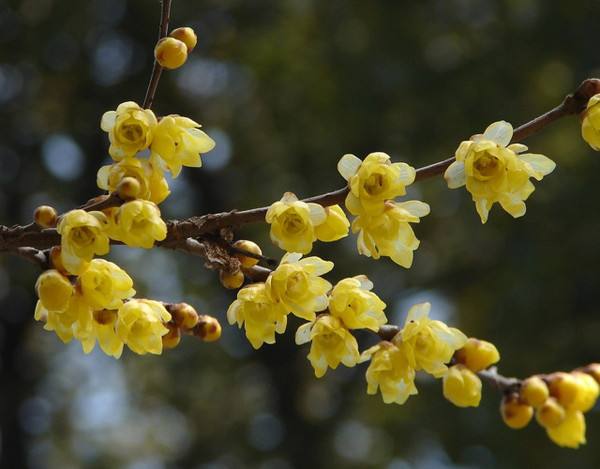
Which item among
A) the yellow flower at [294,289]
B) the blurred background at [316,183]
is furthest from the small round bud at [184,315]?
the blurred background at [316,183]

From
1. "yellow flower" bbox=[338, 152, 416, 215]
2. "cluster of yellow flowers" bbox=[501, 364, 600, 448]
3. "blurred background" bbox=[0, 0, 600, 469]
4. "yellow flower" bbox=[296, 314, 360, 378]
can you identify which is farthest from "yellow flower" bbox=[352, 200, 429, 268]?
"blurred background" bbox=[0, 0, 600, 469]

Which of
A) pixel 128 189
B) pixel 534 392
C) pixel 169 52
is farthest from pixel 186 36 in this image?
pixel 534 392

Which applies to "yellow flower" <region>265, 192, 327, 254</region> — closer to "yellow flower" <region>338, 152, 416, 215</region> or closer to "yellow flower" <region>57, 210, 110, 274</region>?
"yellow flower" <region>338, 152, 416, 215</region>

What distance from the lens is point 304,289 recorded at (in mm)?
1379

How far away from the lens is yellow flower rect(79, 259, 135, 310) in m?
1.36

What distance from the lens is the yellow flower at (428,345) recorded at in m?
1.47

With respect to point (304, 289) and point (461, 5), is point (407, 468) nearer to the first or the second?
point (461, 5)

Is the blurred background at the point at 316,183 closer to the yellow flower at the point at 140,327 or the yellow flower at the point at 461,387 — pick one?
the yellow flower at the point at 461,387

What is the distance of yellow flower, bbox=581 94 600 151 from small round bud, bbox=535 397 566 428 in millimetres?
463

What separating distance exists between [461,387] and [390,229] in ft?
1.15

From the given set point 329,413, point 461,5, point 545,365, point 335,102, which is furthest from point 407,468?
point 461,5

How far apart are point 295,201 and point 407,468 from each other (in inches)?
286

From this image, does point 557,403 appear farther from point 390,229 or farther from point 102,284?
point 102,284

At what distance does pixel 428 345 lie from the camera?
148 cm
